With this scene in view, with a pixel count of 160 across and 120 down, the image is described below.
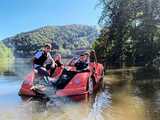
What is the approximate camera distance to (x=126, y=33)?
117ft

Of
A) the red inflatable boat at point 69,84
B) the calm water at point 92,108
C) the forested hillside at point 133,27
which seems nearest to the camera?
the calm water at point 92,108

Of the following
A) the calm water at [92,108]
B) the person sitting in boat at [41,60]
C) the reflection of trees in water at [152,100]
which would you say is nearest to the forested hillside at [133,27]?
the reflection of trees in water at [152,100]

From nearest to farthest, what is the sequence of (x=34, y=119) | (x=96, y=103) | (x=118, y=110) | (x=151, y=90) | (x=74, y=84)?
(x=34, y=119) → (x=118, y=110) → (x=96, y=103) → (x=74, y=84) → (x=151, y=90)

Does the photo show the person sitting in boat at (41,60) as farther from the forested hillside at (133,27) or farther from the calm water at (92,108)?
the forested hillside at (133,27)

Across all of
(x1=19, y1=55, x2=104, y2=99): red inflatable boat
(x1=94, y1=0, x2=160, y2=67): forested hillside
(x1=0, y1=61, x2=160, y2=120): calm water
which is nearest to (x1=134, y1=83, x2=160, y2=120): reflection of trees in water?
(x1=0, y1=61, x2=160, y2=120): calm water

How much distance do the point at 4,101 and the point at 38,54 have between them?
2.02 m

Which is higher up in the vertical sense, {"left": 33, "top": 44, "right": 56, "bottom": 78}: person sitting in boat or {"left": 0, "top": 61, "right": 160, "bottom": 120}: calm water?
{"left": 33, "top": 44, "right": 56, "bottom": 78}: person sitting in boat

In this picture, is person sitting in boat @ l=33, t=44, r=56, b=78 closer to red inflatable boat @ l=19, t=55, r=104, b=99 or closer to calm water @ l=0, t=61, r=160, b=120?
red inflatable boat @ l=19, t=55, r=104, b=99

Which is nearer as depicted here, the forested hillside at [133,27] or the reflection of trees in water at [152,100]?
the reflection of trees in water at [152,100]

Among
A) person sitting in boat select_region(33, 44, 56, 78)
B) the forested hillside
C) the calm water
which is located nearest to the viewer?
the calm water

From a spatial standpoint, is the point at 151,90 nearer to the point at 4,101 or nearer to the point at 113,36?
the point at 4,101

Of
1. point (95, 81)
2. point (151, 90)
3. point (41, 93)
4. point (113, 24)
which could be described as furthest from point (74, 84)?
point (113, 24)

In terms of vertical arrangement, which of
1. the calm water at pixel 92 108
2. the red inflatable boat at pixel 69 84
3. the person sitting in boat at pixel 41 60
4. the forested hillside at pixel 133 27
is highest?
the forested hillside at pixel 133 27

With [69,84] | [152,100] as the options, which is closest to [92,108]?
[69,84]
